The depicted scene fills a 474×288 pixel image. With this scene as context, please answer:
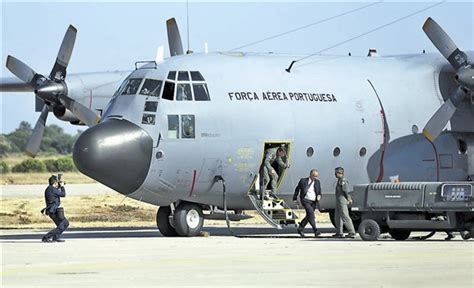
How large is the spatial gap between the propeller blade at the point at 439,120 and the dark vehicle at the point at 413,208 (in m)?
3.97

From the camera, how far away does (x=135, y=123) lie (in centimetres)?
2688

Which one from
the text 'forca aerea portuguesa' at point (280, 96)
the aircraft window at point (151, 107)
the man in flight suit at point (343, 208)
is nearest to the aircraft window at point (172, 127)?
the aircraft window at point (151, 107)

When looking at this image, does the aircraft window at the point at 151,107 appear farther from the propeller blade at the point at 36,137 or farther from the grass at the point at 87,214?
the grass at the point at 87,214

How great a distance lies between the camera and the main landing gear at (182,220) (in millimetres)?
27656

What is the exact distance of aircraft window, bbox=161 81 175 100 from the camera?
1075 inches

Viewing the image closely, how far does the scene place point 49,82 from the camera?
108 ft

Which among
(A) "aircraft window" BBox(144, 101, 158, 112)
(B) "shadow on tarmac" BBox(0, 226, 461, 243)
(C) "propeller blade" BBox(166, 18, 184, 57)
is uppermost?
(C) "propeller blade" BBox(166, 18, 184, 57)

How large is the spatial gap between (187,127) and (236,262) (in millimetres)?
8070

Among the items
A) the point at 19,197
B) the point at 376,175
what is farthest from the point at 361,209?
the point at 19,197

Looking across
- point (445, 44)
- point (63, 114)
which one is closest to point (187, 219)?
point (63, 114)

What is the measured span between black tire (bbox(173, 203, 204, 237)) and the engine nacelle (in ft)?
21.5

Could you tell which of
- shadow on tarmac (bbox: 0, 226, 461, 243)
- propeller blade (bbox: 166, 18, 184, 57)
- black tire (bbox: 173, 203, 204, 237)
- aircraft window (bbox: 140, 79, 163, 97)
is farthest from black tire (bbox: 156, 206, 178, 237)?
propeller blade (bbox: 166, 18, 184, 57)

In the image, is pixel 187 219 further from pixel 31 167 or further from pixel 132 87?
pixel 31 167

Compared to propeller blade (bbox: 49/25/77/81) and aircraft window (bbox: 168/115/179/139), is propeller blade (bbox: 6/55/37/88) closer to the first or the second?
propeller blade (bbox: 49/25/77/81)
